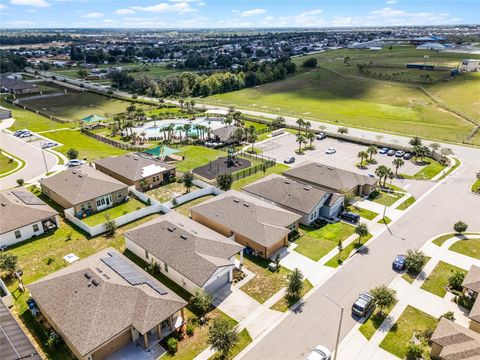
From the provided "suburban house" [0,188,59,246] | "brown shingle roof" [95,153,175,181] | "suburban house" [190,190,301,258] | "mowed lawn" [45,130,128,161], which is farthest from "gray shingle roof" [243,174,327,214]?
"mowed lawn" [45,130,128,161]

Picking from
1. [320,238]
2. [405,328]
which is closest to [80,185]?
[320,238]

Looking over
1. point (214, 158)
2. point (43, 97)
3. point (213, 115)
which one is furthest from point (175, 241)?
point (43, 97)

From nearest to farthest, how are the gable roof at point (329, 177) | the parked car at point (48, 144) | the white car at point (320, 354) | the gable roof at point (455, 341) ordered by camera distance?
the gable roof at point (455, 341) < the white car at point (320, 354) < the gable roof at point (329, 177) < the parked car at point (48, 144)

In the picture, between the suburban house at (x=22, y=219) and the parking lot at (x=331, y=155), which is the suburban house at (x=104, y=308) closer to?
the suburban house at (x=22, y=219)

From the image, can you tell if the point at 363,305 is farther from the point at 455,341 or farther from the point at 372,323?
the point at 455,341

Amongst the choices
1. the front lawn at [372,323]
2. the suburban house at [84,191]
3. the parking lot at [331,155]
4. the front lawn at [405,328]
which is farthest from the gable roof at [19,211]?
the parking lot at [331,155]

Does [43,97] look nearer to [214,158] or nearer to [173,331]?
[214,158]

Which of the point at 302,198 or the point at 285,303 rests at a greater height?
the point at 302,198
